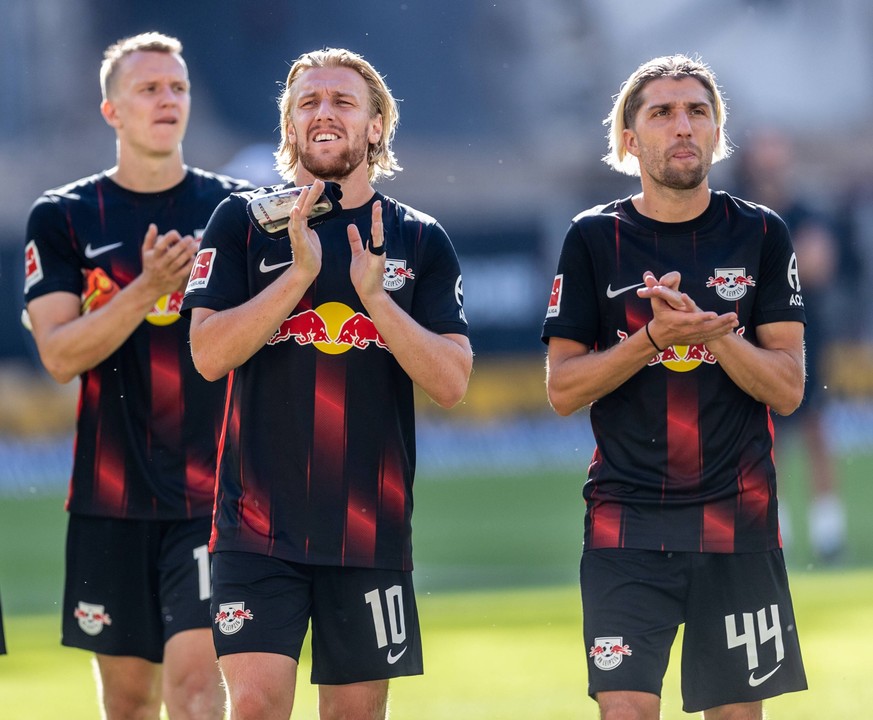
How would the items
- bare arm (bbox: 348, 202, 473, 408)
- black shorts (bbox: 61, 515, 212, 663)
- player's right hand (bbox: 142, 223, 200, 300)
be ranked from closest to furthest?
bare arm (bbox: 348, 202, 473, 408) < player's right hand (bbox: 142, 223, 200, 300) < black shorts (bbox: 61, 515, 212, 663)

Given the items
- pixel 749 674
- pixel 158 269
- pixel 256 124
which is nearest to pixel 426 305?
pixel 158 269

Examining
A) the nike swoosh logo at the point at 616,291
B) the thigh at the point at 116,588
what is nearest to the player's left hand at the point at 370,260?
the nike swoosh logo at the point at 616,291

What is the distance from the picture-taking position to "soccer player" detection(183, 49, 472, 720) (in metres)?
4.48

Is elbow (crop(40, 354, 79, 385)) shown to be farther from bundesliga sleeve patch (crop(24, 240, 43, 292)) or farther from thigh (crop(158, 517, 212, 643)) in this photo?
thigh (crop(158, 517, 212, 643))

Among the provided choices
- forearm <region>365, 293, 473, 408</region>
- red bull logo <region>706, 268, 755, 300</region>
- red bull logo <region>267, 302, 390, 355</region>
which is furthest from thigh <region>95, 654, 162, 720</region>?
red bull logo <region>706, 268, 755, 300</region>

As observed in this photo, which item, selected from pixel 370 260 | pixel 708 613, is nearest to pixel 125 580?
pixel 370 260

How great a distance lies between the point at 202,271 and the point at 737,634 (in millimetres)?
2010

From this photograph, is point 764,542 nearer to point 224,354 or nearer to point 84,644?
point 224,354

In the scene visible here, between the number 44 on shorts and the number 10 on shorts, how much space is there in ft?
3.32

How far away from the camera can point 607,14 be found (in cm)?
2123

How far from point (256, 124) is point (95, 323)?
47.1 ft

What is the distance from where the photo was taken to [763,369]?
15.0 feet

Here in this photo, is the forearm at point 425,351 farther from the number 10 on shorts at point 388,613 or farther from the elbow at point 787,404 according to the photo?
the elbow at point 787,404

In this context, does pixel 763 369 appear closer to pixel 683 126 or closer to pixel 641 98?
pixel 683 126
